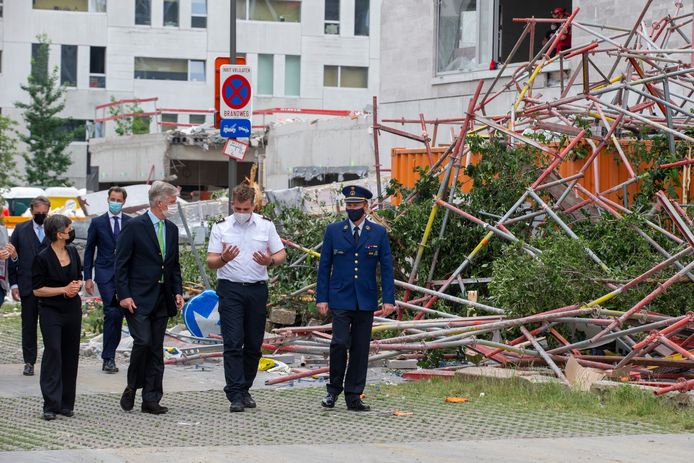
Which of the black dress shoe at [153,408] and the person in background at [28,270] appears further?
the person in background at [28,270]

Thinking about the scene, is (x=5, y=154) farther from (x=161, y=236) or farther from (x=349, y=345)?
(x=349, y=345)

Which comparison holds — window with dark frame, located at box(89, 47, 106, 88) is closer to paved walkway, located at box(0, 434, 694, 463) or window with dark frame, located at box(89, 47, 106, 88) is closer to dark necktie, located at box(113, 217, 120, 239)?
dark necktie, located at box(113, 217, 120, 239)

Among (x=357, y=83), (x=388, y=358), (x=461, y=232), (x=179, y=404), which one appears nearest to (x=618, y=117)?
(x=461, y=232)

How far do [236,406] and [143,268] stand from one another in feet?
4.42

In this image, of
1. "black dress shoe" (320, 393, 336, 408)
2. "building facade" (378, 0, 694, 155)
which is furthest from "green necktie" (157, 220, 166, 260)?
"building facade" (378, 0, 694, 155)

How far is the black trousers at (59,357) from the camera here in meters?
9.86

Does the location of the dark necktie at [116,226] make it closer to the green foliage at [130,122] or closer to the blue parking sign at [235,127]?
the blue parking sign at [235,127]

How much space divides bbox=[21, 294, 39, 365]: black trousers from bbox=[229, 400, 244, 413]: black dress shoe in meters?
3.36

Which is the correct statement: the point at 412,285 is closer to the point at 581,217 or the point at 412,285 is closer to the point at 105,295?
the point at 581,217

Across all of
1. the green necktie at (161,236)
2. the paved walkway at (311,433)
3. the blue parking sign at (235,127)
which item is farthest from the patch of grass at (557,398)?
the blue parking sign at (235,127)

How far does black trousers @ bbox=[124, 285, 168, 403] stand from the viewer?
10141 millimetres

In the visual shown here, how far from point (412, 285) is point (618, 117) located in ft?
9.36

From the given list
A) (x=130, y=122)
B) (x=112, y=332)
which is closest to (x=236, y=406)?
(x=112, y=332)

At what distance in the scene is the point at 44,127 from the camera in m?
51.6
